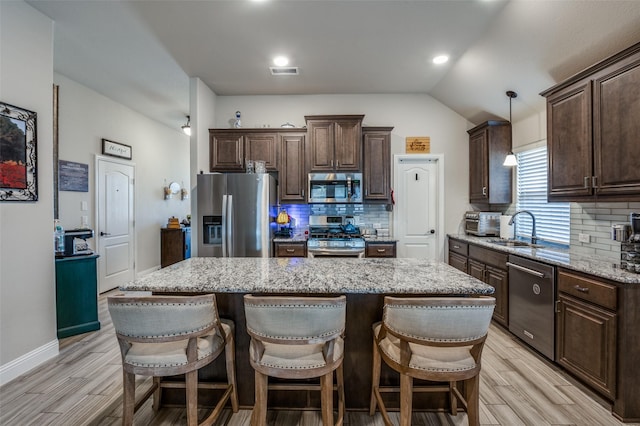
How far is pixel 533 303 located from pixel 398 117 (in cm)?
303

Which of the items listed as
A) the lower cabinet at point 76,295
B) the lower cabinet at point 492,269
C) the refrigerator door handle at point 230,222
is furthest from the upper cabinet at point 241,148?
the lower cabinet at point 492,269

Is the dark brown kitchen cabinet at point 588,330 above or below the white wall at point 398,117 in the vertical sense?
below

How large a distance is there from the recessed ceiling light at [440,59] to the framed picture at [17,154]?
3.98 meters

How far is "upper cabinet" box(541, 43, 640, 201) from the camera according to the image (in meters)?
2.03

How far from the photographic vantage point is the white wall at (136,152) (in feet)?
13.0

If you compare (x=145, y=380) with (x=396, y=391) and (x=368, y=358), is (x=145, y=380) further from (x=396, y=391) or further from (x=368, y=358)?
(x=396, y=391)

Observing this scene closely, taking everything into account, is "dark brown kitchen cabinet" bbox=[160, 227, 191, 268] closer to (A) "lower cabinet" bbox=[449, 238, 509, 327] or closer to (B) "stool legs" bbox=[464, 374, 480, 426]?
(A) "lower cabinet" bbox=[449, 238, 509, 327]

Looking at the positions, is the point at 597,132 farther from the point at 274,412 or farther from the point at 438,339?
the point at 274,412

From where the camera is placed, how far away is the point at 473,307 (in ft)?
4.54

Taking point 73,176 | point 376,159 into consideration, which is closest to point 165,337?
point 376,159

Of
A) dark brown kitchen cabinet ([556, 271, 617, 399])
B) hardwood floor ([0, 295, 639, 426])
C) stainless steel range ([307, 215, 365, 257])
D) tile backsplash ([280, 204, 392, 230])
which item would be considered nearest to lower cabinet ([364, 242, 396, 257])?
stainless steel range ([307, 215, 365, 257])

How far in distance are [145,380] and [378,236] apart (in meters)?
3.19

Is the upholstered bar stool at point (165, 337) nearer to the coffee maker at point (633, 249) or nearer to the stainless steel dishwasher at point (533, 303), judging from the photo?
the stainless steel dishwasher at point (533, 303)

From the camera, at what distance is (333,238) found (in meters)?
4.10
